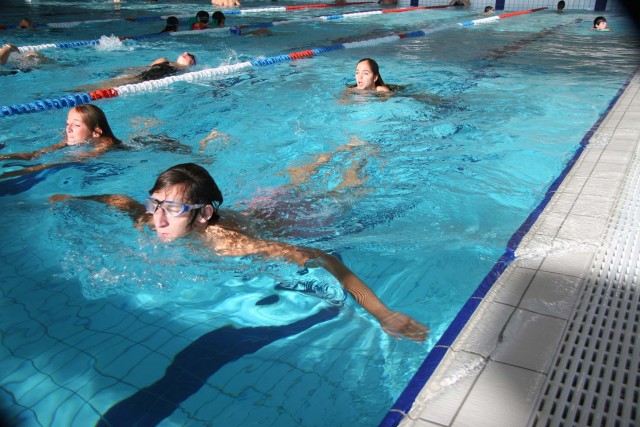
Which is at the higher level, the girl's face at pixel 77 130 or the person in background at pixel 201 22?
the person in background at pixel 201 22

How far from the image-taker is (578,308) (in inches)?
87.6

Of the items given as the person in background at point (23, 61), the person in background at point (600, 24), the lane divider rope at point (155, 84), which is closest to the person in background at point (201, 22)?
the lane divider rope at point (155, 84)

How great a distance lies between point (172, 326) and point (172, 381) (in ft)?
1.36

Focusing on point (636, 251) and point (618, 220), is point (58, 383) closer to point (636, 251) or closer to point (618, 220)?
point (636, 251)

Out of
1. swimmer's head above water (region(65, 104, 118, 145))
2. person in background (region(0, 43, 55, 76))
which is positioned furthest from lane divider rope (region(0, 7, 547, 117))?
person in background (region(0, 43, 55, 76))

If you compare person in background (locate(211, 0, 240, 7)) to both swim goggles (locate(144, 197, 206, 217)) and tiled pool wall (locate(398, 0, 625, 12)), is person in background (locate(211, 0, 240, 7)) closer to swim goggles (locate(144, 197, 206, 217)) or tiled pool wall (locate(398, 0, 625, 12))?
tiled pool wall (locate(398, 0, 625, 12))

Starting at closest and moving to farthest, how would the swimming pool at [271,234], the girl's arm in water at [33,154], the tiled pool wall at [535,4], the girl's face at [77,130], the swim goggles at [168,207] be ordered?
the swimming pool at [271,234] → the swim goggles at [168,207] → the girl's face at [77,130] → the girl's arm in water at [33,154] → the tiled pool wall at [535,4]

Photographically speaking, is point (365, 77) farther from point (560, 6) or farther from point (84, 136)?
point (560, 6)

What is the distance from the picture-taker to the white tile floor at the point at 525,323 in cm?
173

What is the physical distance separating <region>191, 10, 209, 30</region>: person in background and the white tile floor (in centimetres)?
1041

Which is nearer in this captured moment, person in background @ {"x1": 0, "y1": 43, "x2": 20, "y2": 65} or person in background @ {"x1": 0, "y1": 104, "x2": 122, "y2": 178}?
person in background @ {"x1": 0, "y1": 104, "x2": 122, "y2": 178}

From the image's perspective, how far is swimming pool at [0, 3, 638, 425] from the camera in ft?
6.70

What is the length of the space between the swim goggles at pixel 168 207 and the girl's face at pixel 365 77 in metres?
4.04

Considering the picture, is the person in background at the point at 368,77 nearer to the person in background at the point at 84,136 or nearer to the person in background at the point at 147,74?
the person in background at the point at 147,74
